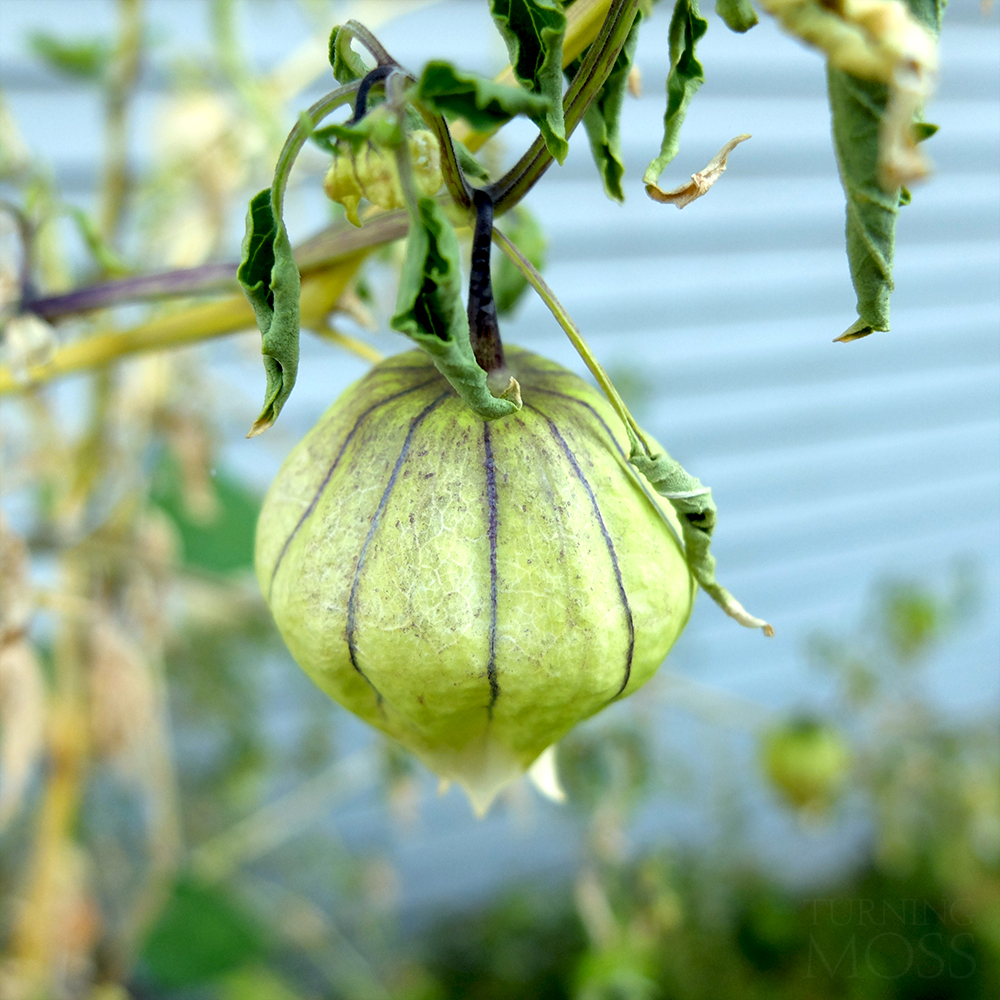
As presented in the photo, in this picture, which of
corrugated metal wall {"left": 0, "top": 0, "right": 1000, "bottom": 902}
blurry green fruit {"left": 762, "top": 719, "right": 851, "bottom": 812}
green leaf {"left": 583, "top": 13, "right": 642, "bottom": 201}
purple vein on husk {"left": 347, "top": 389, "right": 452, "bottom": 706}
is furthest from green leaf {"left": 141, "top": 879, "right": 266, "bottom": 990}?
green leaf {"left": 583, "top": 13, "right": 642, "bottom": 201}

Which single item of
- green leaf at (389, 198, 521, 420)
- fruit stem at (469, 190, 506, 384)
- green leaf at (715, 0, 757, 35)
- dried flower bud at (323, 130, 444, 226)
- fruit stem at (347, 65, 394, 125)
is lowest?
fruit stem at (469, 190, 506, 384)

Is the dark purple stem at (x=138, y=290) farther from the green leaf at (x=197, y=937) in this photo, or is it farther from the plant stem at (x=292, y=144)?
the green leaf at (x=197, y=937)

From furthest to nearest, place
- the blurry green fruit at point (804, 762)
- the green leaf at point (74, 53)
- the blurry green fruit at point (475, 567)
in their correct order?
the blurry green fruit at point (804, 762), the green leaf at point (74, 53), the blurry green fruit at point (475, 567)

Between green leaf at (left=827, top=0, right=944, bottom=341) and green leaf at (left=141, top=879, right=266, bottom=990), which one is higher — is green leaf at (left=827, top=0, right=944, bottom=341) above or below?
above

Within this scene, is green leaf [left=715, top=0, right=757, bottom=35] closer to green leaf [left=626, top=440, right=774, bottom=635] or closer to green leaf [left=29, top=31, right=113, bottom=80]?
green leaf [left=626, top=440, right=774, bottom=635]

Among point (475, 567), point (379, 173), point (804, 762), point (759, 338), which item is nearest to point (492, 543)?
point (475, 567)

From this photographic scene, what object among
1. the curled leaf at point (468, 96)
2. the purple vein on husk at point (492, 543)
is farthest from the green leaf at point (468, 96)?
the purple vein on husk at point (492, 543)

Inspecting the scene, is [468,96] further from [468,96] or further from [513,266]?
[513,266]
